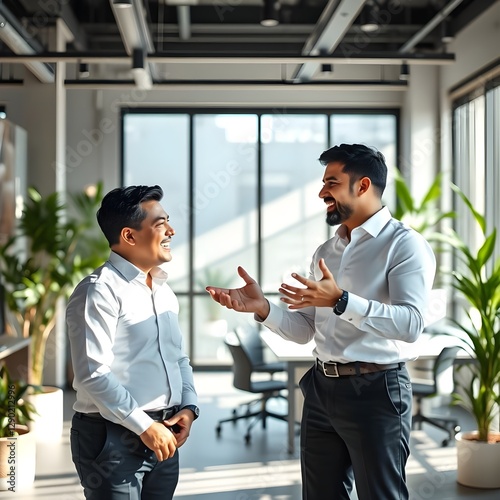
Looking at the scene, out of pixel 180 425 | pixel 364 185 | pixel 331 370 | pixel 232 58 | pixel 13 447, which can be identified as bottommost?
pixel 13 447

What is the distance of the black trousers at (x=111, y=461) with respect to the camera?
99.0 inches

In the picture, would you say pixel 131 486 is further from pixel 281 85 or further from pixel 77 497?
pixel 281 85

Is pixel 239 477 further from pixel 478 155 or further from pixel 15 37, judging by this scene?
pixel 478 155

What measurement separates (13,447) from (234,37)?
6.75 m

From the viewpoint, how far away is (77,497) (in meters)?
5.46

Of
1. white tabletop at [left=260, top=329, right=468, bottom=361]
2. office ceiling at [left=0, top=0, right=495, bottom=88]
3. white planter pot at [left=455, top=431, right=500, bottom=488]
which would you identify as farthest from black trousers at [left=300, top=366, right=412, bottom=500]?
office ceiling at [left=0, top=0, right=495, bottom=88]

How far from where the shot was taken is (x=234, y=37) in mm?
10641

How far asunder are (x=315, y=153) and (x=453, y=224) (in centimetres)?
234

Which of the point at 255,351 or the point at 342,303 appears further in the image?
the point at 255,351

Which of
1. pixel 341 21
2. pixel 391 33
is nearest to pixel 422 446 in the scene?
pixel 341 21

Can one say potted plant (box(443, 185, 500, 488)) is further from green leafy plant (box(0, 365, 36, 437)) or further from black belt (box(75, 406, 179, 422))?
black belt (box(75, 406, 179, 422))

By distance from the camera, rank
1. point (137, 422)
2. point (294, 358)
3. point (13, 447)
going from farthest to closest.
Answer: point (294, 358)
point (13, 447)
point (137, 422)

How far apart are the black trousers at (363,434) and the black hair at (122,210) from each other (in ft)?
2.93

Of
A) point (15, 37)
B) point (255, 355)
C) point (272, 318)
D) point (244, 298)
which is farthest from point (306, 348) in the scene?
point (244, 298)
